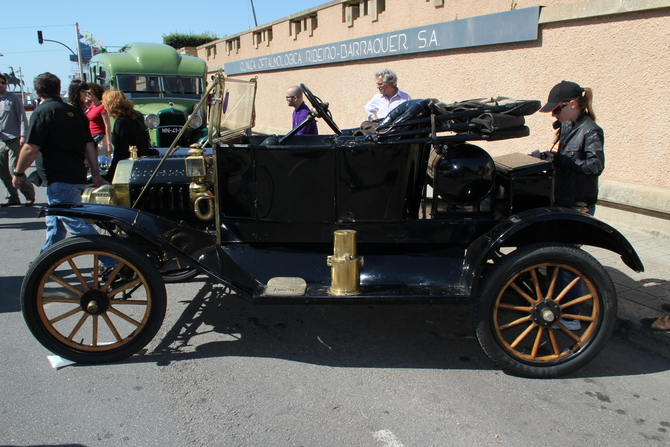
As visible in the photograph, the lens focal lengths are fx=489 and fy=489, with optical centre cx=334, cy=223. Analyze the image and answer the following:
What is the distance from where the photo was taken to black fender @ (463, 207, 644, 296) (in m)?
2.69

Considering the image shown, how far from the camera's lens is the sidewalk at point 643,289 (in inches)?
123

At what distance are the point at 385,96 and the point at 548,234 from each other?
2.97 meters

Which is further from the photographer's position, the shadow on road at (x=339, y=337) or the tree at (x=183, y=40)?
the tree at (x=183, y=40)

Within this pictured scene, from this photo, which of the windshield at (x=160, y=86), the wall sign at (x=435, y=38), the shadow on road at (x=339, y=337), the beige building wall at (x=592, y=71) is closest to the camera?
the shadow on road at (x=339, y=337)

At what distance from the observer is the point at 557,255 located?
260 cm

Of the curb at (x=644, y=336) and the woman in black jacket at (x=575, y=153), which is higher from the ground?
the woman in black jacket at (x=575, y=153)

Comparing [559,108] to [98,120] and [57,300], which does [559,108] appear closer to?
[57,300]

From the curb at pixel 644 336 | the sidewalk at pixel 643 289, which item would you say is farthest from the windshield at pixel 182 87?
the curb at pixel 644 336

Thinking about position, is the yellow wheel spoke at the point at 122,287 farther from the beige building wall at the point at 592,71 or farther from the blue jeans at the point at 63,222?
the beige building wall at the point at 592,71

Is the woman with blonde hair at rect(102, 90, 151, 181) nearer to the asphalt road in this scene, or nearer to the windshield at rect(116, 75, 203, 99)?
the asphalt road

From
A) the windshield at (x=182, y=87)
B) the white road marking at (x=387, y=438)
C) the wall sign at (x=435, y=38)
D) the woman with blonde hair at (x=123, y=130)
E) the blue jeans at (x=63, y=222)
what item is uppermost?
the wall sign at (x=435, y=38)

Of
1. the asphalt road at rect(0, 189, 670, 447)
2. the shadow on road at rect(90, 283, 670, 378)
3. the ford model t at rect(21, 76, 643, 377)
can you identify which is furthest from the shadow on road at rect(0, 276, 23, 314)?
the shadow on road at rect(90, 283, 670, 378)

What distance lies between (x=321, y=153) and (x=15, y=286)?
9.95 feet

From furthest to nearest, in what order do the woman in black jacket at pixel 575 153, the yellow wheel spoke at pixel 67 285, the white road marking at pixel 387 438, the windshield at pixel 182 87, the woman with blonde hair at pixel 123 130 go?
the windshield at pixel 182 87
the woman with blonde hair at pixel 123 130
the woman in black jacket at pixel 575 153
the yellow wheel spoke at pixel 67 285
the white road marking at pixel 387 438
